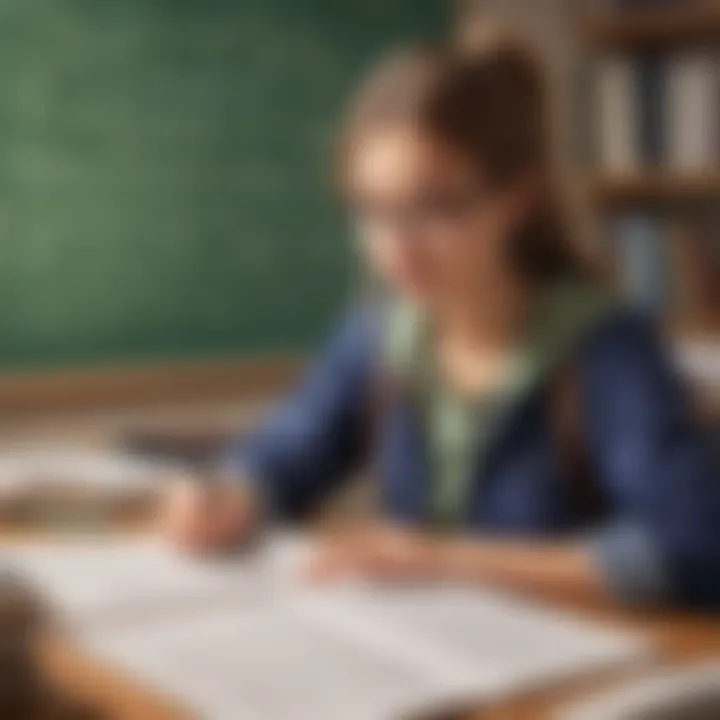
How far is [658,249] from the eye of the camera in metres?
0.81

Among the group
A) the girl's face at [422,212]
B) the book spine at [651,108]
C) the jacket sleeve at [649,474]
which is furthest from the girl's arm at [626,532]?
the book spine at [651,108]

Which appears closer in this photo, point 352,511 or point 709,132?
point 352,511

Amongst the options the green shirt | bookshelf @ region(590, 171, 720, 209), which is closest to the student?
the green shirt

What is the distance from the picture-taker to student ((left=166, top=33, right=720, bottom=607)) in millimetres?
610

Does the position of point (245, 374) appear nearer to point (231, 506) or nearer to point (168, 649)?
point (231, 506)

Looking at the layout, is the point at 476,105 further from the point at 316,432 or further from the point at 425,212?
the point at 316,432

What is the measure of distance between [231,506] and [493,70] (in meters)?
0.25

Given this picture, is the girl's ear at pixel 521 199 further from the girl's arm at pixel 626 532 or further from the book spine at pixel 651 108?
the book spine at pixel 651 108

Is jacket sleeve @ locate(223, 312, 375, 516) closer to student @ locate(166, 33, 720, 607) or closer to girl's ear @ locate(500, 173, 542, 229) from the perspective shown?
student @ locate(166, 33, 720, 607)

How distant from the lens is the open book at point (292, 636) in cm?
46

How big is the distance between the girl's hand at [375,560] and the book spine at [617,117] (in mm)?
307

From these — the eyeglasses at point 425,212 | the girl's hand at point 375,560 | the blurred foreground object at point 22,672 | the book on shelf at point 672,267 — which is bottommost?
the girl's hand at point 375,560

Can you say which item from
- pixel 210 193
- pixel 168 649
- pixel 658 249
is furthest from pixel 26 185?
pixel 658 249

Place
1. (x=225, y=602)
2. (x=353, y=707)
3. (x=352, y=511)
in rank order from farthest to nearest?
(x=352, y=511), (x=225, y=602), (x=353, y=707)
